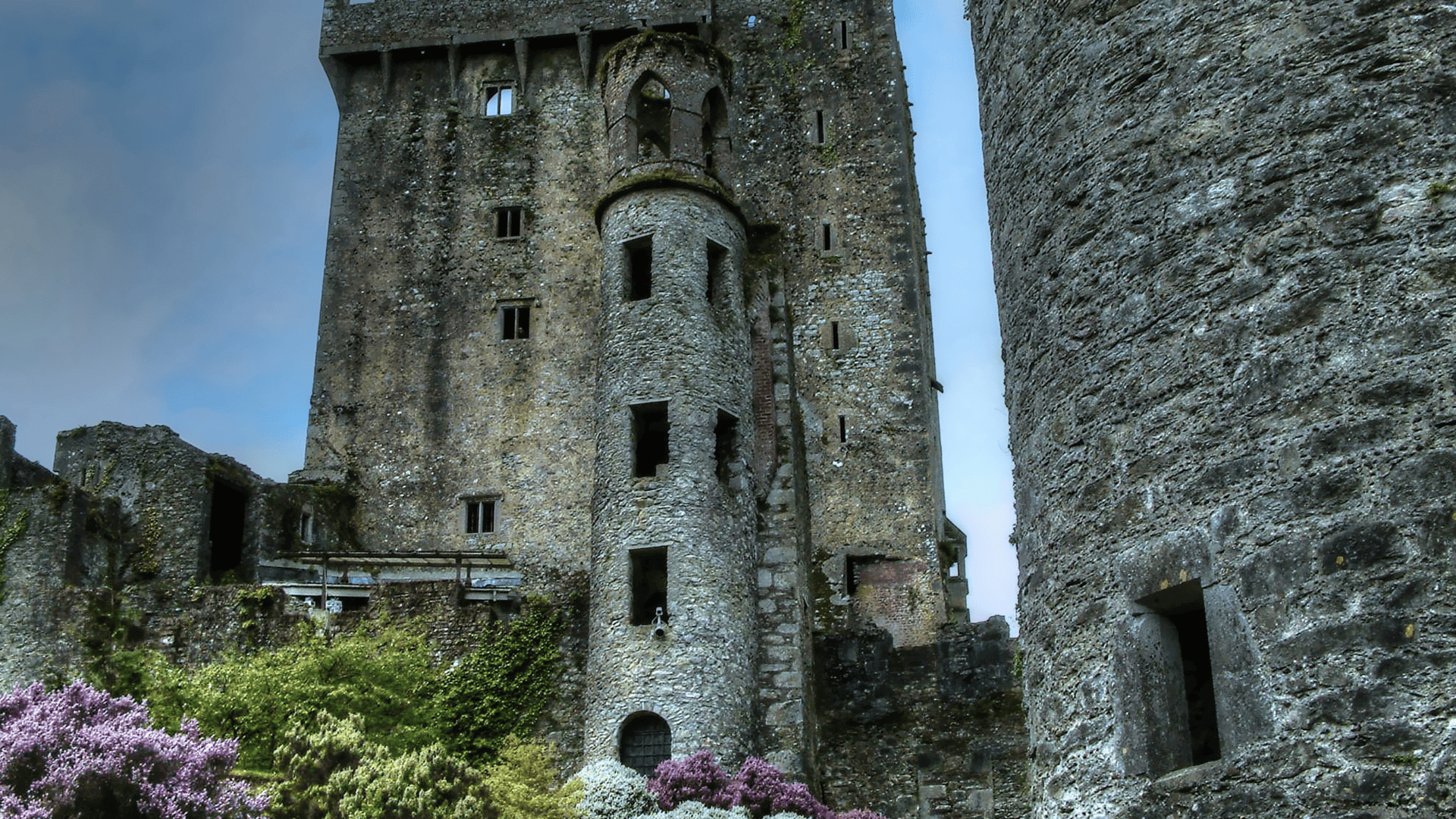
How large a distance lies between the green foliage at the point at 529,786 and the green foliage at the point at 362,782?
44.1 inches

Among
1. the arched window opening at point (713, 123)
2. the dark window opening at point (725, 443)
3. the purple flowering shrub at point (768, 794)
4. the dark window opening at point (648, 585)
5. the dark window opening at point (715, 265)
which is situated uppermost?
the arched window opening at point (713, 123)

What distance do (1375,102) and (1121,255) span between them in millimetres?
799

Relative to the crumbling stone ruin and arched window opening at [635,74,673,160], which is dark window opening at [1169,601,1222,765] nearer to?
the crumbling stone ruin

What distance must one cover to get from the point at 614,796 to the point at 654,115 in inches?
546

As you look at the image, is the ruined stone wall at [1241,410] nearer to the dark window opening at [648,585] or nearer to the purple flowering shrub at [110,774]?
the purple flowering shrub at [110,774]

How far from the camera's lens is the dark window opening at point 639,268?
25.3 meters

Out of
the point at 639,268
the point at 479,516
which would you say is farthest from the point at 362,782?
the point at 479,516

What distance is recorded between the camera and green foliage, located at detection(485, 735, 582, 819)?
59.0 feet

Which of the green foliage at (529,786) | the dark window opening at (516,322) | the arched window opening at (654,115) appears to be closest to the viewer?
the green foliage at (529,786)

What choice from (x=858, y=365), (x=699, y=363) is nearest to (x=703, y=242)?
(x=699, y=363)

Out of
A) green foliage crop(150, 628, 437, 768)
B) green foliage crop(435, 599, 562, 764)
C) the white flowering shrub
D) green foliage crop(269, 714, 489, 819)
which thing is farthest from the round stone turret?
green foliage crop(269, 714, 489, 819)

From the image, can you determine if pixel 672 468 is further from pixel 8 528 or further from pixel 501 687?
pixel 8 528

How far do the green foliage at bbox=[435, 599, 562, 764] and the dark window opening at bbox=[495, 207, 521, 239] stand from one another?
452 inches

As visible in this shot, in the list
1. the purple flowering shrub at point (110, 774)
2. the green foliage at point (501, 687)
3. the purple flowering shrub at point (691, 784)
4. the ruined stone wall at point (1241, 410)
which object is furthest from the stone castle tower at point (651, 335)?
the ruined stone wall at point (1241, 410)
